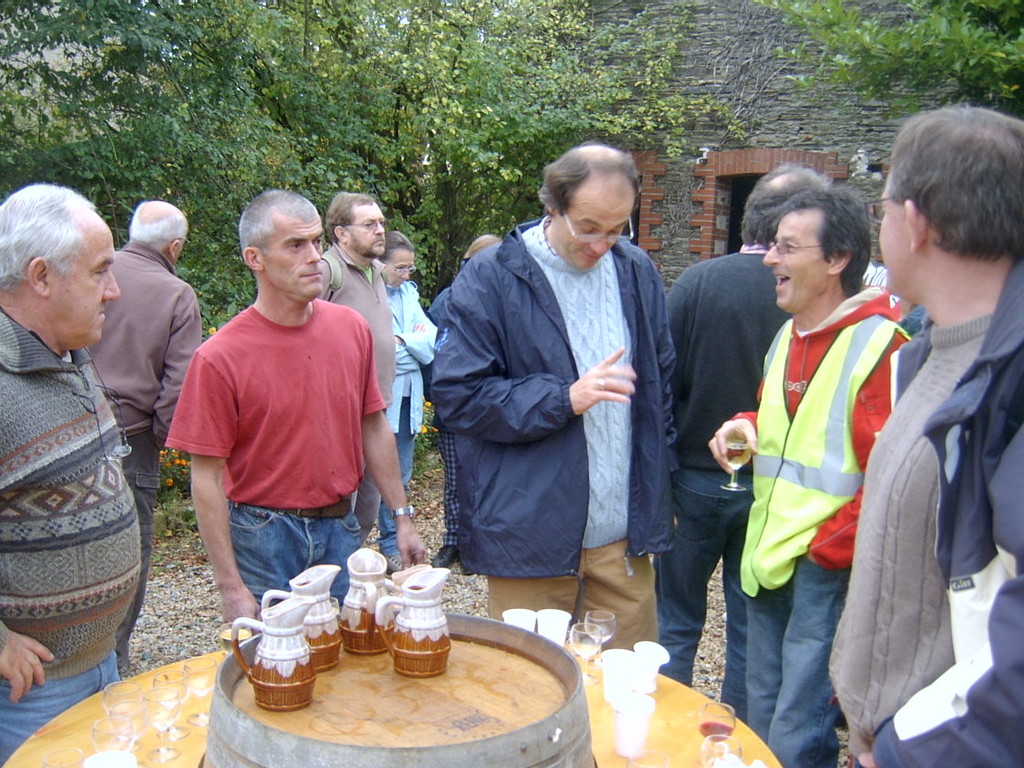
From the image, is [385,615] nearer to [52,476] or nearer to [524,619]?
[524,619]

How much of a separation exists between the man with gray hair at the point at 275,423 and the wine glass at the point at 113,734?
86 cm

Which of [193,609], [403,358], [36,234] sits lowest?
[193,609]

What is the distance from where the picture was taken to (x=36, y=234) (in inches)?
90.9

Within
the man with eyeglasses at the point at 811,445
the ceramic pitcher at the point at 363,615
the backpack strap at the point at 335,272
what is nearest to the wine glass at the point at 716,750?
the ceramic pitcher at the point at 363,615

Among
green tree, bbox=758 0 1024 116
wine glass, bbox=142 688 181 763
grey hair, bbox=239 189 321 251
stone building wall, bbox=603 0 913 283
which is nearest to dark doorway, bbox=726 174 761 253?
stone building wall, bbox=603 0 913 283

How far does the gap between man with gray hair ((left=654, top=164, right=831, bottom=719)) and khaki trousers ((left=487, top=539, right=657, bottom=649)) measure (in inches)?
15.2

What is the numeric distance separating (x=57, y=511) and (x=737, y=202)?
9.53 metres

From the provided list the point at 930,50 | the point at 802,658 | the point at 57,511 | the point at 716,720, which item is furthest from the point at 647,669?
the point at 930,50

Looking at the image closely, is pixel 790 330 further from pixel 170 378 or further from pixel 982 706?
pixel 170 378

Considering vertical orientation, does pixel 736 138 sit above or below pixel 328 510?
above

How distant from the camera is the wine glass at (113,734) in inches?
78.7

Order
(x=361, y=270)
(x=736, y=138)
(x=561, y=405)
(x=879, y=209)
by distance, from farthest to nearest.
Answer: (x=736, y=138), (x=361, y=270), (x=561, y=405), (x=879, y=209)

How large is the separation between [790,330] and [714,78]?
25.5 ft

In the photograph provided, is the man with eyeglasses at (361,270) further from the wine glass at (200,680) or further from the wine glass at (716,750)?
the wine glass at (716,750)
